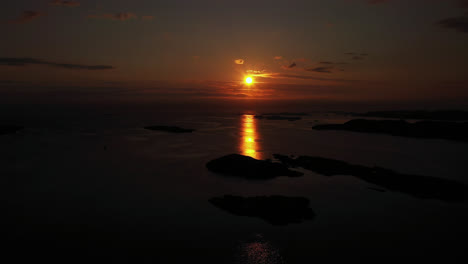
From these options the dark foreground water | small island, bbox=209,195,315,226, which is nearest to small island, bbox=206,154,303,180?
the dark foreground water

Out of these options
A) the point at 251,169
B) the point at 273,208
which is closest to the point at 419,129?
the point at 251,169

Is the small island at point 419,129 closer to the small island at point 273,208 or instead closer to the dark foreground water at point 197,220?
the dark foreground water at point 197,220

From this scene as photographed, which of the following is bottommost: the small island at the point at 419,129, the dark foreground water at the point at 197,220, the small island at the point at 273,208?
the dark foreground water at the point at 197,220

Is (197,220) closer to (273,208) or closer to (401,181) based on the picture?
(273,208)

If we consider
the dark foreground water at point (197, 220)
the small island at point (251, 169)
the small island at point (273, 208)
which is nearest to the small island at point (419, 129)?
the dark foreground water at point (197, 220)

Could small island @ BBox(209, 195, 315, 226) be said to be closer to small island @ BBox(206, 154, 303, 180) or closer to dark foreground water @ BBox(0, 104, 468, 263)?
dark foreground water @ BBox(0, 104, 468, 263)
